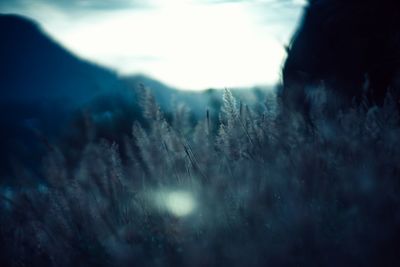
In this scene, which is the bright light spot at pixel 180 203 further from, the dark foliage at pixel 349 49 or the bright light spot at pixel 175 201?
the dark foliage at pixel 349 49

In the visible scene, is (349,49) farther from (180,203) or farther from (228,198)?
(180,203)

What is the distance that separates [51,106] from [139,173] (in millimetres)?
6163

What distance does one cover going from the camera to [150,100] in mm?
2264

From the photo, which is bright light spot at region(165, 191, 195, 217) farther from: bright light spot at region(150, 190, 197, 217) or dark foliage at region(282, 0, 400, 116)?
dark foliage at region(282, 0, 400, 116)

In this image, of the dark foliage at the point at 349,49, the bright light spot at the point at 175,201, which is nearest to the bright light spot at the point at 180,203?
the bright light spot at the point at 175,201

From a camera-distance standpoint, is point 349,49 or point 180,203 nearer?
point 180,203

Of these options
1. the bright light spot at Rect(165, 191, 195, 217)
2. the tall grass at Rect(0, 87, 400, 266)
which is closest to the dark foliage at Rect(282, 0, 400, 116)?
the tall grass at Rect(0, 87, 400, 266)

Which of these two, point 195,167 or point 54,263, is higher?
point 195,167

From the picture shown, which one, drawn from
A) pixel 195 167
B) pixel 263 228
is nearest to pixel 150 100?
pixel 195 167

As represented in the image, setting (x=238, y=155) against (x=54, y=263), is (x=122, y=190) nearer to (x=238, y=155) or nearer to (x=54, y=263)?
(x=54, y=263)

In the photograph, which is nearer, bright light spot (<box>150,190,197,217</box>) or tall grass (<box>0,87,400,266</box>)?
tall grass (<box>0,87,400,266</box>)

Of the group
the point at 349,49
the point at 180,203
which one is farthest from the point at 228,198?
the point at 349,49

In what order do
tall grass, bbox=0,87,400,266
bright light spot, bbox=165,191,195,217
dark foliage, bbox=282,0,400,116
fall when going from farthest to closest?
1. dark foliage, bbox=282,0,400,116
2. bright light spot, bbox=165,191,195,217
3. tall grass, bbox=0,87,400,266

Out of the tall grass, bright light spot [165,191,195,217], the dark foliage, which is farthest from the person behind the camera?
the dark foliage
